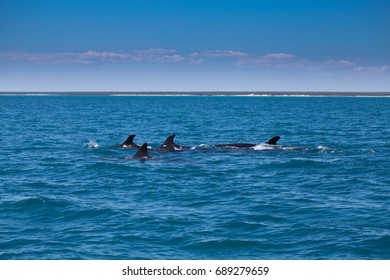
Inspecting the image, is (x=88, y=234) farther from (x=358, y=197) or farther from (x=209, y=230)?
(x=358, y=197)

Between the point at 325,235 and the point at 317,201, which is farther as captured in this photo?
the point at 317,201

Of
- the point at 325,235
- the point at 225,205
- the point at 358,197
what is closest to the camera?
the point at 325,235

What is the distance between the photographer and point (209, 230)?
16750 millimetres

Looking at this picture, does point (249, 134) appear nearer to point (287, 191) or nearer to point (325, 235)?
point (287, 191)

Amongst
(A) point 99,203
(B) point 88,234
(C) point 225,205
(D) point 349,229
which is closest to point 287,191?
(C) point 225,205

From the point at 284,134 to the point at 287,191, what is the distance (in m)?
32.6

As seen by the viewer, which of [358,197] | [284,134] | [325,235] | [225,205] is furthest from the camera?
[284,134]

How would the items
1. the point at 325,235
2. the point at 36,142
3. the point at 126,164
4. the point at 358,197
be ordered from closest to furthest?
the point at 325,235 → the point at 358,197 → the point at 126,164 → the point at 36,142

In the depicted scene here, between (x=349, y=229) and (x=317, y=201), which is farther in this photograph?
(x=317, y=201)

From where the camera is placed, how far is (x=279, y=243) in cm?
1557

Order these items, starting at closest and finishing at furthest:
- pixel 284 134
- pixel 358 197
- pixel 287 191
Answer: pixel 358 197
pixel 287 191
pixel 284 134

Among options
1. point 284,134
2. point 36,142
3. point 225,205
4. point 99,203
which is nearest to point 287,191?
point 225,205

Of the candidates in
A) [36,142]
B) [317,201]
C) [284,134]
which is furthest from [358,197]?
[284,134]

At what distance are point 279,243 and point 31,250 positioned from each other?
259 inches
